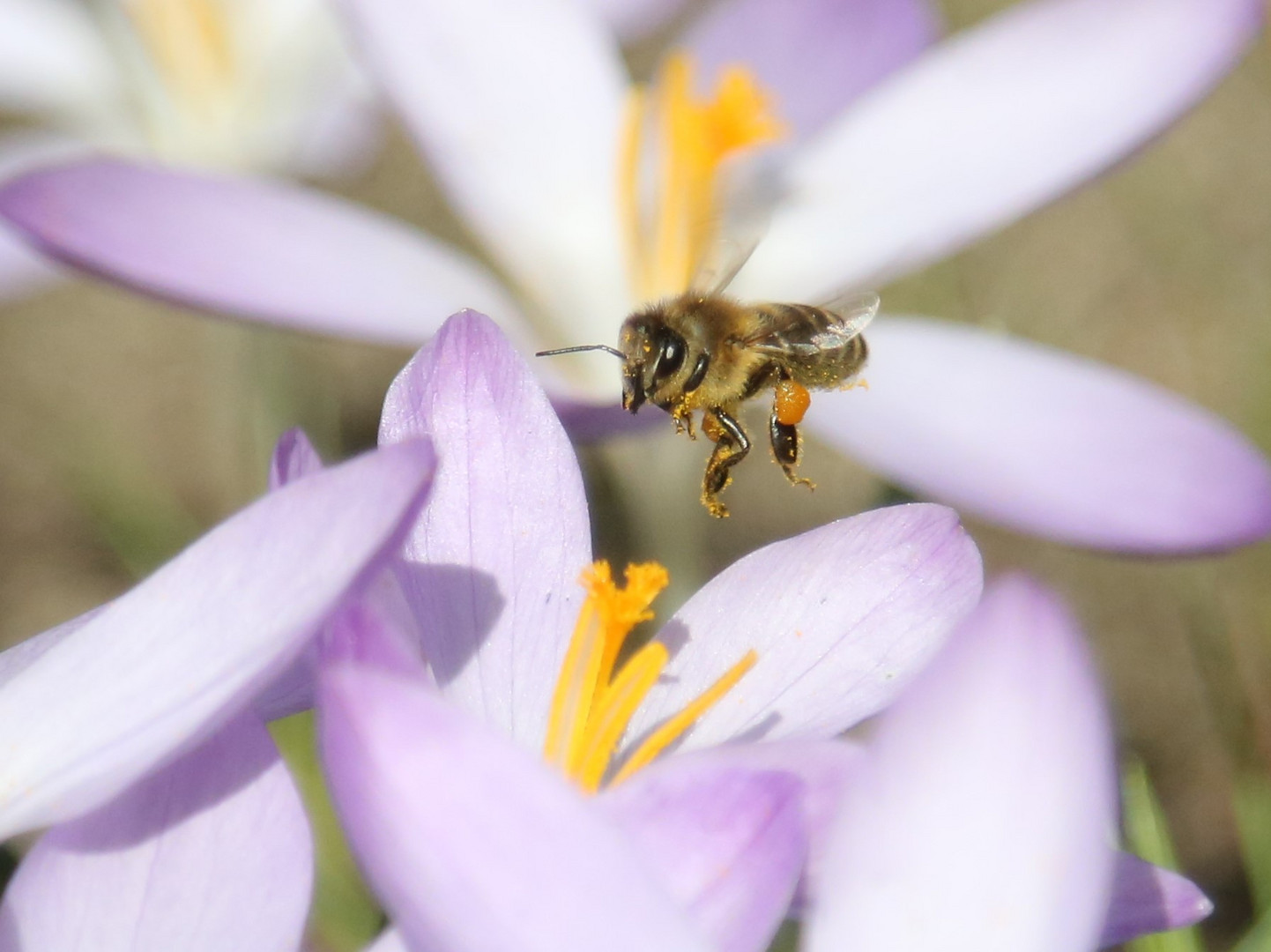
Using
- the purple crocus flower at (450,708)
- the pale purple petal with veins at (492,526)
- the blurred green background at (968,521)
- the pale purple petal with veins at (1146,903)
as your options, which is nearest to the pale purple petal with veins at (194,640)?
the purple crocus flower at (450,708)

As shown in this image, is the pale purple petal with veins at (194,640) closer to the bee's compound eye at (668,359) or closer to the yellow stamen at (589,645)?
the yellow stamen at (589,645)

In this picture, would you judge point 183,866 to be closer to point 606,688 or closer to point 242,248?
point 606,688

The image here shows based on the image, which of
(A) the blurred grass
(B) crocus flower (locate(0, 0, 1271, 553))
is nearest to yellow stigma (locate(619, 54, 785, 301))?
(B) crocus flower (locate(0, 0, 1271, 553))

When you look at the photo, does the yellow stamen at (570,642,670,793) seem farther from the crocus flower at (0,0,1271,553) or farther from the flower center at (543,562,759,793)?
the crocus flower at (0,0,1271,553)

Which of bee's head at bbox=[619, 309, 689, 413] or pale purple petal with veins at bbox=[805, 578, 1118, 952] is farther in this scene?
bee's head at bbox=[619, 309, 689, 413]

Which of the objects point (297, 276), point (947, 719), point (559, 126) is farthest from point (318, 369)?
point (947, 719)

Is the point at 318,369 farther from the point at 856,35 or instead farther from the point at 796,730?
the point at 796,730

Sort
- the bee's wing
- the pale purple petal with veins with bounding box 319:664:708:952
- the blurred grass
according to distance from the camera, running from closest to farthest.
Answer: the pale purple petal with veins with bounding box 319:664:708:952 → the blurred grass → the bee's wing
